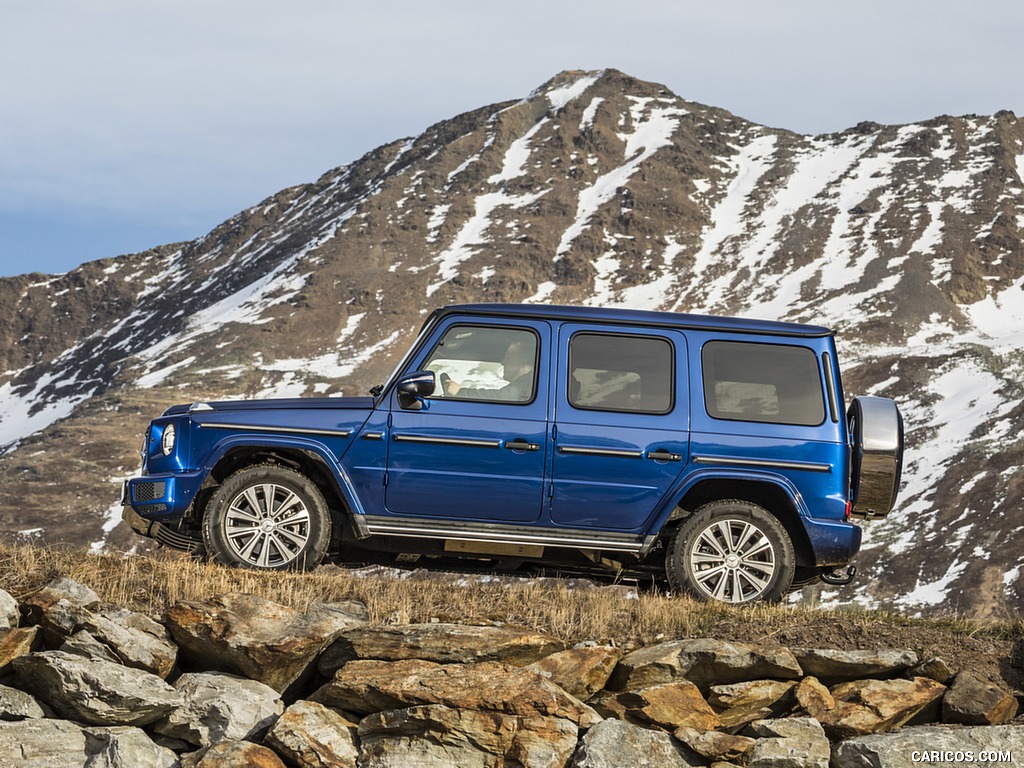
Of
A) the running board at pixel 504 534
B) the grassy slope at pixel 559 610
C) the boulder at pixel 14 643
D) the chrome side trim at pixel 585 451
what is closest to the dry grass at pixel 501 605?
the grassy slope at pixel 559 610

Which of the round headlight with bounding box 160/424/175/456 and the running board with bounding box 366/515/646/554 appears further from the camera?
the round headlight with bounding box 160/424/175/456

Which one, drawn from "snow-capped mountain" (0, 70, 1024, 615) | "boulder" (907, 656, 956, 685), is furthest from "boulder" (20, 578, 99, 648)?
"snow-capped mountain" (0, 70, 1024, 615)

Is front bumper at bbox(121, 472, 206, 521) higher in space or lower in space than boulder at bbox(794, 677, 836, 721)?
higher

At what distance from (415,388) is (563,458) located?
121 centimetres

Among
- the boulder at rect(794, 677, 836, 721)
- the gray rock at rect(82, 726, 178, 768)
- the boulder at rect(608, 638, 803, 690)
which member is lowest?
the gray rock at rect(82, 726, 178, 768)

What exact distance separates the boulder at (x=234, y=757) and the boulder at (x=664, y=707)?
203cm

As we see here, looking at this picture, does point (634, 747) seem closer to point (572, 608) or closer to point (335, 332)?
point (572, 608)

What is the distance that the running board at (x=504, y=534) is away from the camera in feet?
28.8

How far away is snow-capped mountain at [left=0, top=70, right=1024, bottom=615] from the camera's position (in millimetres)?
95000

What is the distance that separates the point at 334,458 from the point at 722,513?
2.92 metres

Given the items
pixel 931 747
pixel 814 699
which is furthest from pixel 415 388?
pixel 931 747

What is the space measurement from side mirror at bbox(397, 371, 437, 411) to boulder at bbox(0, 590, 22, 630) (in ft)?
9.71

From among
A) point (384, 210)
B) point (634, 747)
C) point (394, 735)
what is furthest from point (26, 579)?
point (384, 210)

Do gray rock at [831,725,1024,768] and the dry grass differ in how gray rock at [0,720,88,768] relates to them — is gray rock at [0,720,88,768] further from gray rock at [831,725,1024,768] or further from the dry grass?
gray rock at [831,725,1024,768]
